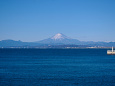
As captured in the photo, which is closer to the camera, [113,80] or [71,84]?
[71,84]

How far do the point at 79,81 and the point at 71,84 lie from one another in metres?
2.11

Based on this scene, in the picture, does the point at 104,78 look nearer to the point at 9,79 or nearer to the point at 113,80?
the point at 113,80

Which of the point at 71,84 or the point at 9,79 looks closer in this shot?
the point at 71,84

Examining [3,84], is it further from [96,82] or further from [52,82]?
[96,82]

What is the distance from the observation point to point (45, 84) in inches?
1193

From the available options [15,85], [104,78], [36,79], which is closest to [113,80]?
[104,78]

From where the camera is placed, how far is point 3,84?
30266 mm

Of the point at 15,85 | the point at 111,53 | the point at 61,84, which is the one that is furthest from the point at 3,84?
the point at 111,53

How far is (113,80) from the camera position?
32.5 meters

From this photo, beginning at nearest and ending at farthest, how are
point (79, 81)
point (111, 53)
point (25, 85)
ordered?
point (25, 85) → point (79, 81) → point (111, 53)

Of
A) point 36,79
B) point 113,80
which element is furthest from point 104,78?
point 36,79

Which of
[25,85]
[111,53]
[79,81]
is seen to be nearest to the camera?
[25,85]

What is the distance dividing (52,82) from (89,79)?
5195 mm

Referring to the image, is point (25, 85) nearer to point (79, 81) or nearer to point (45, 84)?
point (45, 84)
